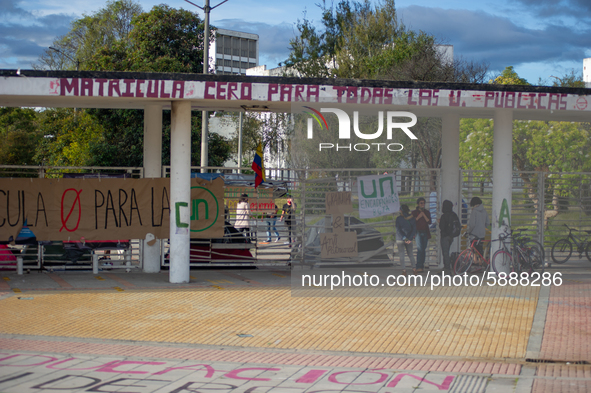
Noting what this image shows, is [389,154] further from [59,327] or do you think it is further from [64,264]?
[59,327]

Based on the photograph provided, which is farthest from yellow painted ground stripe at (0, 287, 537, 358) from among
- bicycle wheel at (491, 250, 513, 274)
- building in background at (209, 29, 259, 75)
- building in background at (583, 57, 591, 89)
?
building in background at (209, 29, 259, 75)

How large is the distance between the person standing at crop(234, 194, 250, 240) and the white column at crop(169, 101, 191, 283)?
1.91 m

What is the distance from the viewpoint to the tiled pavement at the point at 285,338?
19.4 feet

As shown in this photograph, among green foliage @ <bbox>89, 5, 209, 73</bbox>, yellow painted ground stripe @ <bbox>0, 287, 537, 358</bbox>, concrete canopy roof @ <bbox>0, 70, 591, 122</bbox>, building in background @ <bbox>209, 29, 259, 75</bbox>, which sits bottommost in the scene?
yellow painted ground stripe @ <bbox>0, 287, 537, 358</bbox>

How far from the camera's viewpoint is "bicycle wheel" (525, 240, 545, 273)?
41.6 ft

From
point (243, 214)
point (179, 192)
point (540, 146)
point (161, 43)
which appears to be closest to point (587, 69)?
point (540, 146)

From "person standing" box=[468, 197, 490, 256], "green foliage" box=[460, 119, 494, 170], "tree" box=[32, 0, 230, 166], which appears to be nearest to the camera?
"person standing" box=[468, 197, 490, 256]

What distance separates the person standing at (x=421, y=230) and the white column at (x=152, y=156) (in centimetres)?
581

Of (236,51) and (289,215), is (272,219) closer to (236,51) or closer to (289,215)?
(289,215)

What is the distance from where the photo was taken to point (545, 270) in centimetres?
1363

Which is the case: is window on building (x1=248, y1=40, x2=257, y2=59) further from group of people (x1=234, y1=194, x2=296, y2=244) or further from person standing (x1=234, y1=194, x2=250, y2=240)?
person standing (x1=234, y1=194, x2=250, y2=240)

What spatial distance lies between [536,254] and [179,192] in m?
8.17

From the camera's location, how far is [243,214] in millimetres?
13289

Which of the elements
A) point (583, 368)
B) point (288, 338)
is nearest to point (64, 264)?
point (288, 338)
